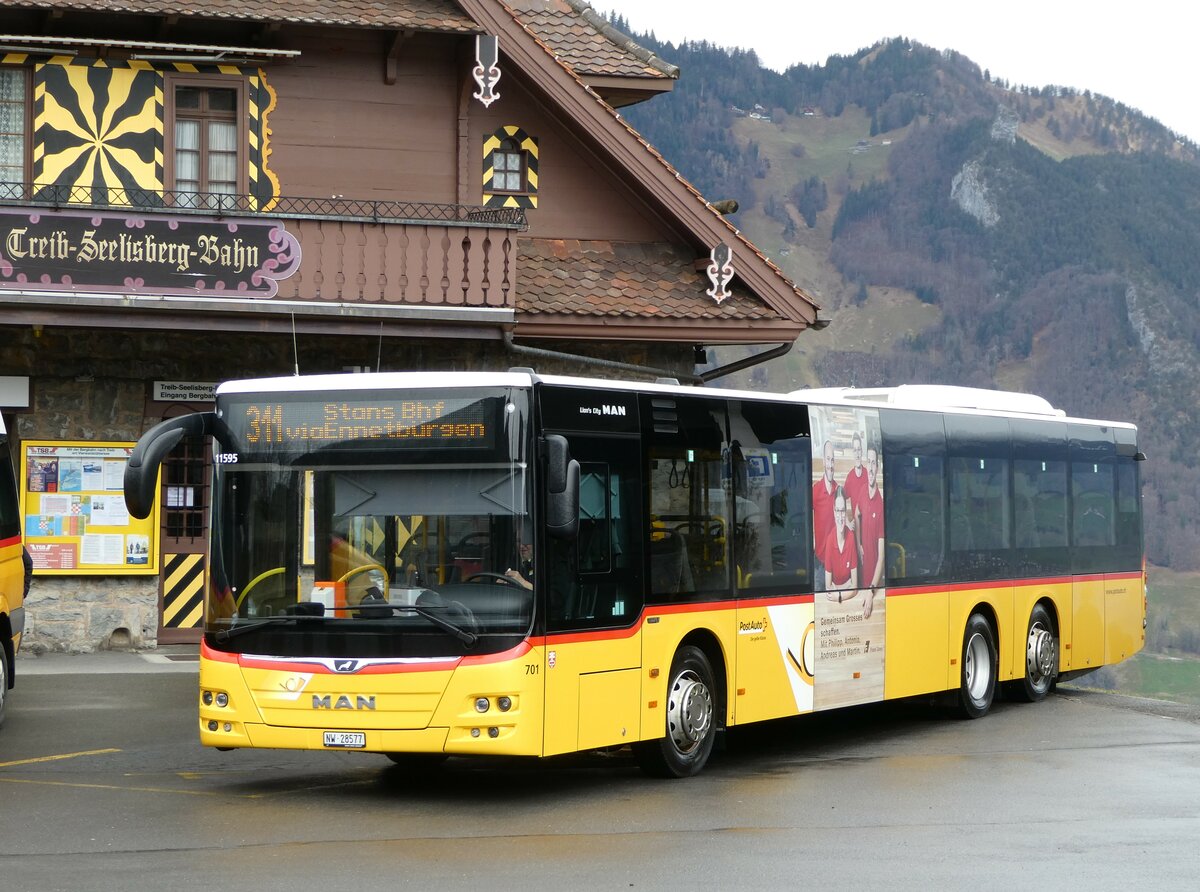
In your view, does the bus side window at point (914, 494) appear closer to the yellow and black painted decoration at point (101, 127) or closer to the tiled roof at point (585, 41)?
the yellow and black painted decoration at point (101, 127)

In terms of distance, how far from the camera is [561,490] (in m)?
11.2

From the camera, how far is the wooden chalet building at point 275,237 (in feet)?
66.0

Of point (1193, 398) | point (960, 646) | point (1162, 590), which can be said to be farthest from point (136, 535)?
point (1193, 398)

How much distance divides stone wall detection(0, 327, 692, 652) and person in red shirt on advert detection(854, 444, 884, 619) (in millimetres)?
7295

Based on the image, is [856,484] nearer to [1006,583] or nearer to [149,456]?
[1006,583]

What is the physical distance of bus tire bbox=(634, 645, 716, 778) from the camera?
12.7 metres

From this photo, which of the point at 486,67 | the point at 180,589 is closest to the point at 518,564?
the point at 180,589

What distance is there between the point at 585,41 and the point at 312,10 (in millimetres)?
5101

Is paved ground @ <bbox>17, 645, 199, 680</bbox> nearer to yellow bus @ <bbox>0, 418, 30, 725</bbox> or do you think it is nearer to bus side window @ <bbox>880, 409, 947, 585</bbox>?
yellow bus @ <bbox>0, 418, 30, 725</bbox>

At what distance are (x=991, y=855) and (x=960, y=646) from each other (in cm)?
714

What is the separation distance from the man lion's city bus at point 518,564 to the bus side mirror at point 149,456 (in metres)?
0.02

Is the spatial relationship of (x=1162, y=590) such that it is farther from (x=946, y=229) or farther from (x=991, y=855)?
(x=991, y=855)

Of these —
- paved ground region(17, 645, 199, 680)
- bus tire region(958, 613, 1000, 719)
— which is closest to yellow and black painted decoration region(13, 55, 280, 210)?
paved ground region(17, 645, 199, 680)

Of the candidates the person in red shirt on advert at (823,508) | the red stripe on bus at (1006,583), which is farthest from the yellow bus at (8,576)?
the red stripe on bus at (1006,583)
